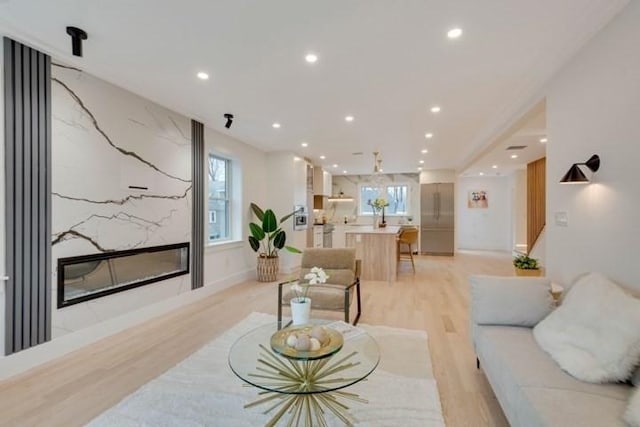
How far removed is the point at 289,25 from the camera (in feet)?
7.49

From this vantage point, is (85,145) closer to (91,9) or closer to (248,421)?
(91,9)

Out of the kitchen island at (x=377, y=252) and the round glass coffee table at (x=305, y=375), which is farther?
the kitchen island at (x=377, y=252)

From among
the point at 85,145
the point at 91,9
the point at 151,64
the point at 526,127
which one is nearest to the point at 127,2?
the point at 91,9

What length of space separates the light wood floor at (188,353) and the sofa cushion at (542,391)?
0.44 meters

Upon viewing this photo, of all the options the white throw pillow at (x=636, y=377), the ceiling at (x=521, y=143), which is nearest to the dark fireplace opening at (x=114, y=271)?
the white throw pillow at (x=636, y=377)

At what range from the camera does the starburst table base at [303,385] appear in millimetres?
1718

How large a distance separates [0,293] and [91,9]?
7.58 feet

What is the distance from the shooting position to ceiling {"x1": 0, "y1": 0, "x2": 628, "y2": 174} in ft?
6.93

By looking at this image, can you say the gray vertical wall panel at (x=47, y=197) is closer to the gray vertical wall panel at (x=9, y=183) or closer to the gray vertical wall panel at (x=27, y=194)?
the gray vertical wall panel at (x=27, y=194)

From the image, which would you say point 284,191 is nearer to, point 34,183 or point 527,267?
point 34,183

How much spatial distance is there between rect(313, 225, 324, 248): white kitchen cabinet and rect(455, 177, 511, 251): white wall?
4742 mm

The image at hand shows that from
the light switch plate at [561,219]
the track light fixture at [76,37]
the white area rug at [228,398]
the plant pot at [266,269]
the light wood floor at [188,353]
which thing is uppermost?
the track light fixture at [76,37]

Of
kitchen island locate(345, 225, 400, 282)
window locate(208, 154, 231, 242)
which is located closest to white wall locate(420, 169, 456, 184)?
kitchen island locate(345, 225, 400, 282)

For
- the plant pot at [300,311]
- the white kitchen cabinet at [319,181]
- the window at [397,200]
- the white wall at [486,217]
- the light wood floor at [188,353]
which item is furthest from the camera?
the window at [397,200]
